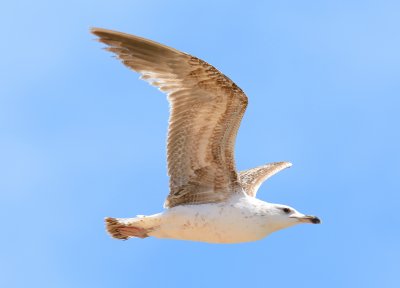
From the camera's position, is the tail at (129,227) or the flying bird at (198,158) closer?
the flying bird at (198,158)

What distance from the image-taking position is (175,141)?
1445cm

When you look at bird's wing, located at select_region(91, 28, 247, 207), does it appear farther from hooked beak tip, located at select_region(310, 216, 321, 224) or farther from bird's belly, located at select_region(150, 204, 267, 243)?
hooked beak tip, located at select_region(310, 216, 321, 224)

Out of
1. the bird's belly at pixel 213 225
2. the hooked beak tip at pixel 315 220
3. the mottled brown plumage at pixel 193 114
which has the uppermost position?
the mottled brown plumage at pixel 193 114

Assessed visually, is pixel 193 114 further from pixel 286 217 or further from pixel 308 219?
pixel 308 219

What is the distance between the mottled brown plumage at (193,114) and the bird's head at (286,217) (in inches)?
24.9

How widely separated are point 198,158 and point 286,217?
56.5 inches

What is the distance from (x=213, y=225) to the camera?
14453mm

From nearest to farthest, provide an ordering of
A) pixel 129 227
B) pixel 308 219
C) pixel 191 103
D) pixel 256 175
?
pixel 191 103, pixel 308 219, pixel 129 227, pixel 256 175

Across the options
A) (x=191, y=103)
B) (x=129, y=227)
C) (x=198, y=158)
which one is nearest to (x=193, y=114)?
(x=191, y=103)

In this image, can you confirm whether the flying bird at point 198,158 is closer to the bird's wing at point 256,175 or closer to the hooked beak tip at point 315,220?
the hooked beak tip at point 315,220

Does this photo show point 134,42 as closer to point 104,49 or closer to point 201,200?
point 104,49

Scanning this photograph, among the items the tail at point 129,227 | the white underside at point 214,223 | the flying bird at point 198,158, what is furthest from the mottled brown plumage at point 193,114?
the tail at point 129,227

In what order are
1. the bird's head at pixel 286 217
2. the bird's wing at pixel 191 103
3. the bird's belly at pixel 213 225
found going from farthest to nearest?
the bird's head at pixel 286 217, the bird's belly at pixel 213 225, the bird's wing at pixel 191 103

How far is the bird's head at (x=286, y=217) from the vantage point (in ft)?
47.8
